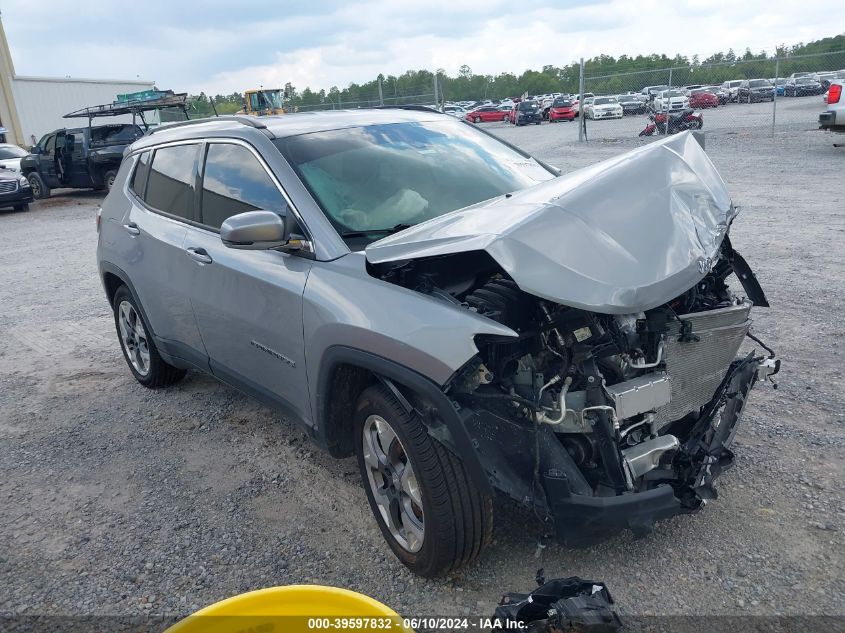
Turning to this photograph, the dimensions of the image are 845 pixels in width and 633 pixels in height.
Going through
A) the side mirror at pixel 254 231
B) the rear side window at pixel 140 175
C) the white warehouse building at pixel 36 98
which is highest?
the white warehouse building at pixel 36 98

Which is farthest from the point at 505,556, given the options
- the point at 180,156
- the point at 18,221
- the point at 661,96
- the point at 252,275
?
the point at 661,96

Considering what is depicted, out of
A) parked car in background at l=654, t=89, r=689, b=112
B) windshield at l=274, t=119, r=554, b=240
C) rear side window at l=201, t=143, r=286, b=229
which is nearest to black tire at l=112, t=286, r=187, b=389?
rear side window at l=201, t=143, r=286, b=229

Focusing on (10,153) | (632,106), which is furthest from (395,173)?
(632,106)

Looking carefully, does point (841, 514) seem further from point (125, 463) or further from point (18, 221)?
point (18, 221)

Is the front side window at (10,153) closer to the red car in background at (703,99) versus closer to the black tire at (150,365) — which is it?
the black tire at (150,365)

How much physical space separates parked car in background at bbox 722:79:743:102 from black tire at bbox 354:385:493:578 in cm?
3941

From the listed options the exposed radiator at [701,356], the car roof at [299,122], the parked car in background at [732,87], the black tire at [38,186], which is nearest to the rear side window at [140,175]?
the car roof at [299,122]

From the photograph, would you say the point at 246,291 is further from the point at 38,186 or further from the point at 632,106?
the point at 632,106

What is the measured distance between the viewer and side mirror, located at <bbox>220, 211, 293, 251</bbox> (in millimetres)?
3140

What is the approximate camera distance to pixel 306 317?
10.5 ft

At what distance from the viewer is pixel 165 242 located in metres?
4.43

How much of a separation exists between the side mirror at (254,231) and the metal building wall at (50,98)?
39.7m

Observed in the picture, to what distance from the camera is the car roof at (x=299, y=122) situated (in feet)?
12.8

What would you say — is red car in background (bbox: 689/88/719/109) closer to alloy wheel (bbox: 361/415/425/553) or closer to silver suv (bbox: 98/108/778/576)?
silver suv (bbox: 98/108/778/576)
